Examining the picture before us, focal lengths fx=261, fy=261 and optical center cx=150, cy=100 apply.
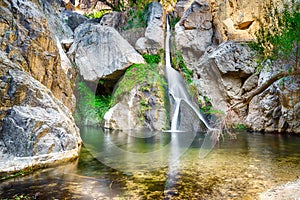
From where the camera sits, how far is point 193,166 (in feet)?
23.3

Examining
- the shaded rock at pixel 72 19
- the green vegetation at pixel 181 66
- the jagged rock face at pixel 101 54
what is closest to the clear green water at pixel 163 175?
the green vegetation at pixel 181 66

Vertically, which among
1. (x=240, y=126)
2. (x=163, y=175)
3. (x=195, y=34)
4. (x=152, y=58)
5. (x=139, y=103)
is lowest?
(x=163, y=175)

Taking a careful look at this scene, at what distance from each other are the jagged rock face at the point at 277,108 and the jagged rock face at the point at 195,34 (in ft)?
18.5

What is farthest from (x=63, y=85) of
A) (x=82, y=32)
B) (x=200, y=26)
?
(x=200, y=26)

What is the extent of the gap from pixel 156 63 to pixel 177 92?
3.09 metres

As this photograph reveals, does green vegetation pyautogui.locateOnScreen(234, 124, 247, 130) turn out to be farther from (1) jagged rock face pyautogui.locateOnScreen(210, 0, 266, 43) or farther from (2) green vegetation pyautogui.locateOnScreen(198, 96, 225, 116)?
(1) jagged rock face pyautogui.locateOnScreen(210, 0, 266, 43)

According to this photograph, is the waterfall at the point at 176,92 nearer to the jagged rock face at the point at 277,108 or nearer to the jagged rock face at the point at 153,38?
the jagged rock face at the point at 153,38

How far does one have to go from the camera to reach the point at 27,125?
22.5 ft

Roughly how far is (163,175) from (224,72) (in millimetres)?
12557

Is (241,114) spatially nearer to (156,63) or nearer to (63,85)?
(156,63)

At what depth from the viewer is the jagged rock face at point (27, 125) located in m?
6.57

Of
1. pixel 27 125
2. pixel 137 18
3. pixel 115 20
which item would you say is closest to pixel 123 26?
pixel 115 20

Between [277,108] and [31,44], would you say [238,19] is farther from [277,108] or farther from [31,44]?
[31,44]

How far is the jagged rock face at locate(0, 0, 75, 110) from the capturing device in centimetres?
873
